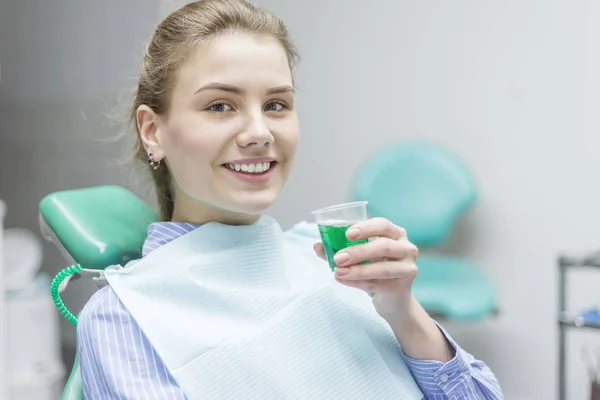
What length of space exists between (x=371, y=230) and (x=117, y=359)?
1.29 ft

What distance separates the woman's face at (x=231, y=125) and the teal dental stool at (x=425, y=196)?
150 centimetres

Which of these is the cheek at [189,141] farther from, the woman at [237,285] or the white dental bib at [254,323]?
the white dental bib at [254,323]

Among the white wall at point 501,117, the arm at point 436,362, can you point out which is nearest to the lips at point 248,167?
the arm at point 436,362

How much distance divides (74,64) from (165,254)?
2.38 m

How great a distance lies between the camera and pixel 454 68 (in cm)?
259

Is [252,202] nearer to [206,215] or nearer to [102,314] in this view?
[206,215]

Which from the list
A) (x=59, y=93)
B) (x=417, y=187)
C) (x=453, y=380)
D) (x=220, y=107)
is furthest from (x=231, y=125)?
(x=59, y=93)

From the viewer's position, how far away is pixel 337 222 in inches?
36.4

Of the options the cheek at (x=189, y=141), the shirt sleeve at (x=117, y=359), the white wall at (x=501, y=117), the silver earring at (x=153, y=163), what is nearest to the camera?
the shirt sleeve at (x=117, y=359)

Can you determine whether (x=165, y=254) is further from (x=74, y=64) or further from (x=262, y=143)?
(x=74, y=64)

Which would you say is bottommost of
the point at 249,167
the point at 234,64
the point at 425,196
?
the point at 425,196

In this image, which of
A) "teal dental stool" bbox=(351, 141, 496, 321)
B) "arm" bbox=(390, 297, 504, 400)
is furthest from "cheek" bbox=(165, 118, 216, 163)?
"teal dental stool" bbox=(351, 141, 496, 321)

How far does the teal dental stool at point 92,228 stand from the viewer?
1.14 meters

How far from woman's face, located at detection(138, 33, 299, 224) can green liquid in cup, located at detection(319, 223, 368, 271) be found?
0.14 meters
